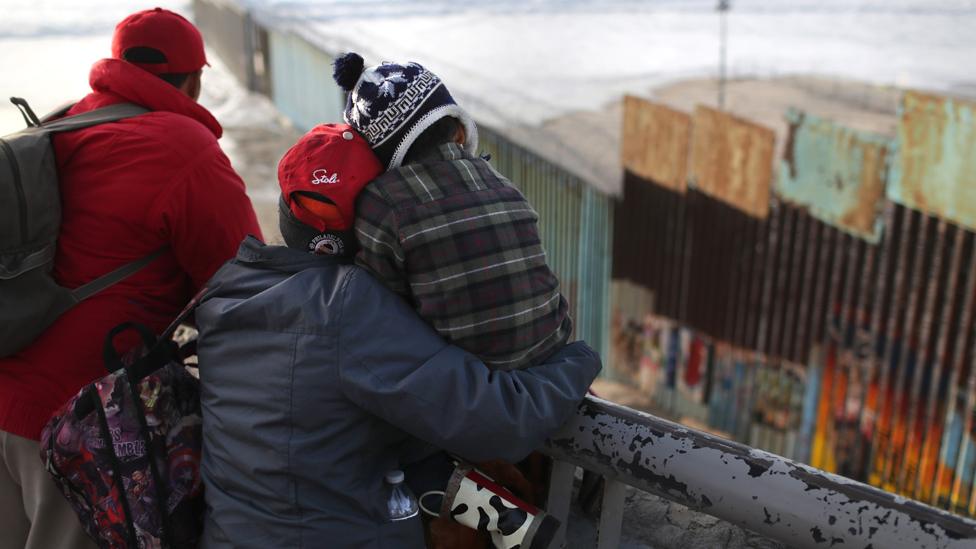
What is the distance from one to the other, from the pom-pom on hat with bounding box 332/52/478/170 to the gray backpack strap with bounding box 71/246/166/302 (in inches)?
29.2

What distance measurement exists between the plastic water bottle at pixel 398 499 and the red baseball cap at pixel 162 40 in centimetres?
136

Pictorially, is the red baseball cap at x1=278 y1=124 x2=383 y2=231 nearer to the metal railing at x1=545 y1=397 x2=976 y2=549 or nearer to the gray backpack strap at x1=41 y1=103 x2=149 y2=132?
the metal railing at x1=545 y1=397 x2=976 y2=549

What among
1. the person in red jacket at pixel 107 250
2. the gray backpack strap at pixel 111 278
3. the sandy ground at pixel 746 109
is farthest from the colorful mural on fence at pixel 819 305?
the gray backpack strap at pixel 111 278

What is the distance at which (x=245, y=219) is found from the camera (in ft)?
7.76

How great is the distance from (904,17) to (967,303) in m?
31.1

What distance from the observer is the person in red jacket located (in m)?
2.19

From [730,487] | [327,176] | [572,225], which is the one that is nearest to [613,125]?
[572,225]

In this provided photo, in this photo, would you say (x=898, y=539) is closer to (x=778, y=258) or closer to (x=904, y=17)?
(x=778, y=258)

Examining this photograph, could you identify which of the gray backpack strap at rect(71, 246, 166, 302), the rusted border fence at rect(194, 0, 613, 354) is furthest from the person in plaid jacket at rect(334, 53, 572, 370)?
the rusted border fence at rect(194, 0, 613, 354)

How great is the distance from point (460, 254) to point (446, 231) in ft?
0.16

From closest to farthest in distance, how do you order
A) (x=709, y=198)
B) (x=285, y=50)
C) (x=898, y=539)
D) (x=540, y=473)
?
(x=898, y=539), (x=540, y=473), (x=709, y=198), (x=285, y=50)

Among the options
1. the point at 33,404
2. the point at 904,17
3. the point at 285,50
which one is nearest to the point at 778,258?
the point at 33,404

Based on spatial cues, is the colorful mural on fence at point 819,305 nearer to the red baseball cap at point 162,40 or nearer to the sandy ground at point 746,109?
the sandy ground at point 746,109

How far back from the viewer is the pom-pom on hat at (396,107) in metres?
1.80
